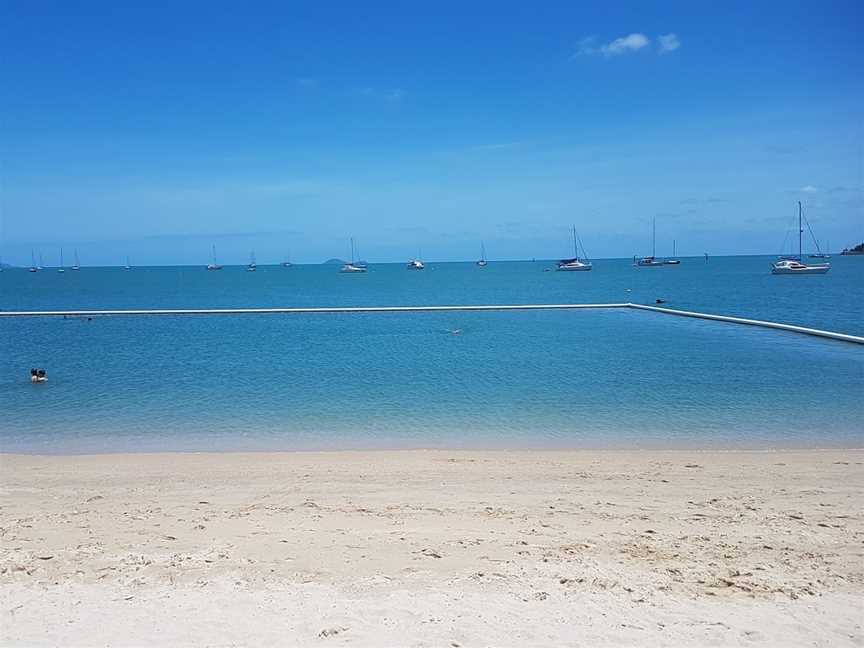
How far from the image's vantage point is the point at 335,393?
15242 mm

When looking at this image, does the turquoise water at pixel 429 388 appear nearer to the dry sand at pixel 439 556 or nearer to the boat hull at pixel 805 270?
the dry sand at pixel 439 556

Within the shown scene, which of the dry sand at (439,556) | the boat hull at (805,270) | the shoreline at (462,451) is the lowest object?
the shoreline at (462,451)

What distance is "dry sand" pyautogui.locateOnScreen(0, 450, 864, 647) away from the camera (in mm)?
4348

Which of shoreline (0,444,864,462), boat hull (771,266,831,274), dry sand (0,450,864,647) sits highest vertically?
boat hull (771,266,831,274)

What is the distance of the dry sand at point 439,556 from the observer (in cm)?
435

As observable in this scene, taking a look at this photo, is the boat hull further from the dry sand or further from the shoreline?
the dry sand

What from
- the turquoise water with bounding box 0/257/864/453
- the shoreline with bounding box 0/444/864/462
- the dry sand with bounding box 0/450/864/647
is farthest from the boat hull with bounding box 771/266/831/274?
the dry sand with bounding box 0/450/864/647

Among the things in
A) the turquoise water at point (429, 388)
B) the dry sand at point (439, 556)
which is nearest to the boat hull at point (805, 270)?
the turquoise water at point (429, 388)

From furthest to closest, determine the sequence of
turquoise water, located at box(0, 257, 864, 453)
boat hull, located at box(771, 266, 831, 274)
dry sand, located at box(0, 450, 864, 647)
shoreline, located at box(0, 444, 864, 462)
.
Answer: boat hull, located at box(771, 266, 831, 274), turquoise water, located at box(0, 257, 864, 453), shoreline, located at box(0, 444, 864, 462), dry sand, located at box(0, 450, 864, 647)

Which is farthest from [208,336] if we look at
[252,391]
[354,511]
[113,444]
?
[354,511]

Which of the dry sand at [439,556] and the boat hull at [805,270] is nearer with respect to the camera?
the dry sand at [439,556]

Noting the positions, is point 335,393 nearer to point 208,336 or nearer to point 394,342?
point 394,342

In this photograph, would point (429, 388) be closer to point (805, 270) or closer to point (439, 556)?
point (439, 556)

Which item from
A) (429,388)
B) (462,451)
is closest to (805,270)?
(429,388)
